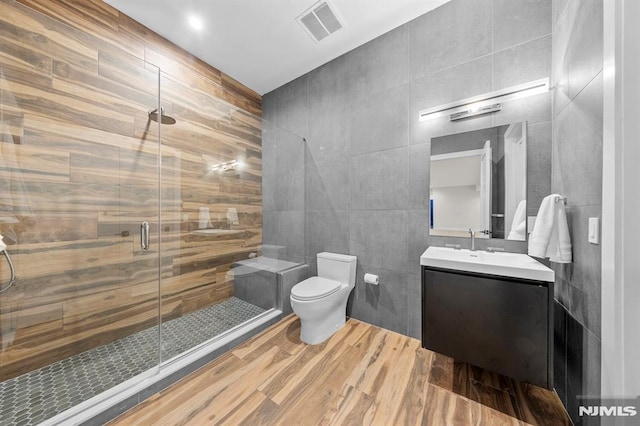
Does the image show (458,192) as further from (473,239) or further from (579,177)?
(579,177)

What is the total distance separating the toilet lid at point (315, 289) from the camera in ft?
5.96

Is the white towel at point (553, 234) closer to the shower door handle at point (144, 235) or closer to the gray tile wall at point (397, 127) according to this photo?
the gray tile wall at point (397, 127)

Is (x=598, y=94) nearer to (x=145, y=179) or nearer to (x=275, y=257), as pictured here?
(x=275, y=257)

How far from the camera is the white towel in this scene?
3.92ft

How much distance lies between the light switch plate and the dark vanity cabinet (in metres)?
0.29

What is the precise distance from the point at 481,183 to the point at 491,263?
67 cm

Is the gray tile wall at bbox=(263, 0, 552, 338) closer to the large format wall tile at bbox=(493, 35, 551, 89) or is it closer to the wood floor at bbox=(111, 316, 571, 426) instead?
the large format wall tile at bbox=(493, 35, 551, 89)

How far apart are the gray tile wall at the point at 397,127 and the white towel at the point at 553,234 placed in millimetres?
305

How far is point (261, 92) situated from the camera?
117 inches

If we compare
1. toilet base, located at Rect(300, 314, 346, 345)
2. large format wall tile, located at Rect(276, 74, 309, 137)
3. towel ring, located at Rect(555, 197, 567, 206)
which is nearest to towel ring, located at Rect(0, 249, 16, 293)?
toilet base, located at Rect(300, 314, 346, 345)

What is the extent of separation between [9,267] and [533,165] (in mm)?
3291

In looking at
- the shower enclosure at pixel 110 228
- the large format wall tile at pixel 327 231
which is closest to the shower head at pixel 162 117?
the shower enclosure at pixel 110 228
